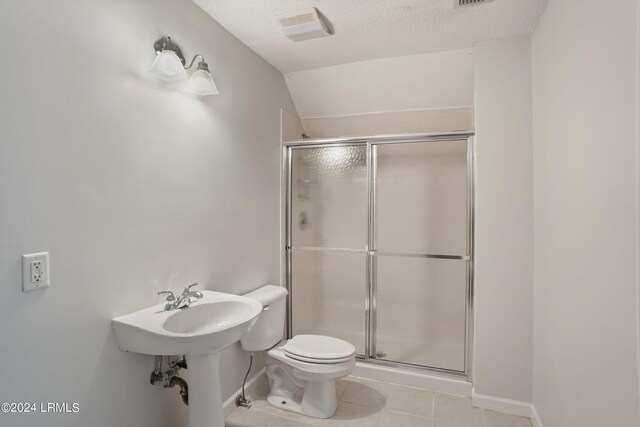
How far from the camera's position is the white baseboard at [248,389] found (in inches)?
78.7

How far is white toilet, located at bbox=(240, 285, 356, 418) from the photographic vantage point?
76.4 inches

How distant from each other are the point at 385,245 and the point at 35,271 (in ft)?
6.92

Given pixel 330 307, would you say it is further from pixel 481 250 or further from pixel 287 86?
pixel 287 86

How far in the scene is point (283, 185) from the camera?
272 centimetres

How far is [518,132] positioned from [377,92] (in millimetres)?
1173

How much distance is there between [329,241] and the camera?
2.71m

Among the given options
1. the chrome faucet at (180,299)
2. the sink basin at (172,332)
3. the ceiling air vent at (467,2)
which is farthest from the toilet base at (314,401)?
the ceiling air vent at (467,2)

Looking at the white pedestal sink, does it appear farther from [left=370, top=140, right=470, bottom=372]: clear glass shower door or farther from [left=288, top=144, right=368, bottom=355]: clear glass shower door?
[left=370, top=140, right=470, bottom=372]: clear glass shower door

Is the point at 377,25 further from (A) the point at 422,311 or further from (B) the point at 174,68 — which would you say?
(A) the point at 422,311

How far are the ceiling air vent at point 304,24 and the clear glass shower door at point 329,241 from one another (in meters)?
0.89

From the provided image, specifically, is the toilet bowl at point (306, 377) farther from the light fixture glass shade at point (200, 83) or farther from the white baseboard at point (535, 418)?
the light fixture glass shade at point (200, 83)

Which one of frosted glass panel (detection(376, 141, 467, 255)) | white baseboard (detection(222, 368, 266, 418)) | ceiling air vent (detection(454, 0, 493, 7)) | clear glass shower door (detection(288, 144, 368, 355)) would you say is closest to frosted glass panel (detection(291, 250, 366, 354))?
clear glass shower door (detection(288, 144, 368, 355))

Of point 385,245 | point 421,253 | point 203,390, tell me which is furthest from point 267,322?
point 421,253

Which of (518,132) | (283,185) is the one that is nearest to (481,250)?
(518,132)
